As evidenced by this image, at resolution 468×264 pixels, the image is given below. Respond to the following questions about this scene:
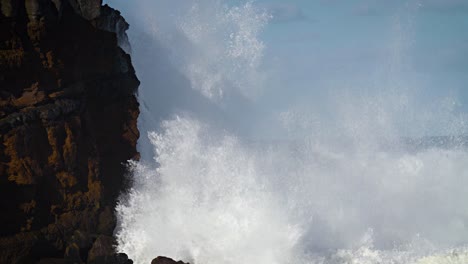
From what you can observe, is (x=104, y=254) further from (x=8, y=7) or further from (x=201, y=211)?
(x=8, y=7)

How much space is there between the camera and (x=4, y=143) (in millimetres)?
10945

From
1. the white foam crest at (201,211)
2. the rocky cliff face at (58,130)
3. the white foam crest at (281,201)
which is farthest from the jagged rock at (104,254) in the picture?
the white foam crest at (281,201)

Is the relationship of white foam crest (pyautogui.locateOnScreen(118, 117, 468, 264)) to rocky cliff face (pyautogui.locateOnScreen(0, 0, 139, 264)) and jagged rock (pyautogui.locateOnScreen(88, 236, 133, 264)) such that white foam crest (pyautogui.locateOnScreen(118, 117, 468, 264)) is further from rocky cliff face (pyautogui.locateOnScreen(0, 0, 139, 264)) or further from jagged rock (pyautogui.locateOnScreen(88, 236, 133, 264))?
rocky cliff face (pyautogui.locateOnScreen(0, 0, 139, 264))

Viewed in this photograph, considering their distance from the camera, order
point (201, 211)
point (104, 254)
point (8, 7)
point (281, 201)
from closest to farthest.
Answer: point (8, 7)
point (104, 254)
point (201, 211)
point (281, 201)

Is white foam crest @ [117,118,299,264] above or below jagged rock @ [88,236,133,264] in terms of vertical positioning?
above

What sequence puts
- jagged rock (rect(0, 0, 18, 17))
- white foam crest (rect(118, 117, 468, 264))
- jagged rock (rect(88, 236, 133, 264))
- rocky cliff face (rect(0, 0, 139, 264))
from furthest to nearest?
1. white foam crest (rect(118, 117, 468, 264))
2. jagged rock (rect(88, 236, 133, 264))
3. rocky cliff face (rect(0, 0, 139, 264))
4. jagged rock (rect(0, 0, 18, 17))

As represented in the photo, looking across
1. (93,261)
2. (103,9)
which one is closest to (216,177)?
(93,261)

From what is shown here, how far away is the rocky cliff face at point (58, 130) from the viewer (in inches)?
438

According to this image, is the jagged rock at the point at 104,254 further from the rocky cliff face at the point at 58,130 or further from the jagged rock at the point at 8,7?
the jagged rock at the point at 8,7

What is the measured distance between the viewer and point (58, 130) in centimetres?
1176

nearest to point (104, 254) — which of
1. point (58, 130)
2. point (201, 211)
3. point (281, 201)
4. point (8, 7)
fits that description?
point (58, 130)

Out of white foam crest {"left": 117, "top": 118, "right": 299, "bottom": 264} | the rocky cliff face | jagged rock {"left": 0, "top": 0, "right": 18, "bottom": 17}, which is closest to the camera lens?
jagged rock {"left": 0, "top": 0, "right": 18, "bottom": 17}

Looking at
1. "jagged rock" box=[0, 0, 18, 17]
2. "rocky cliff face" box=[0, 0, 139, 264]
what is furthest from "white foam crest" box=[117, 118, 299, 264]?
"jagged rock" box=[0, 0, 18, 17]

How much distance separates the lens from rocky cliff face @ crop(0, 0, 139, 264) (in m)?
11.1
